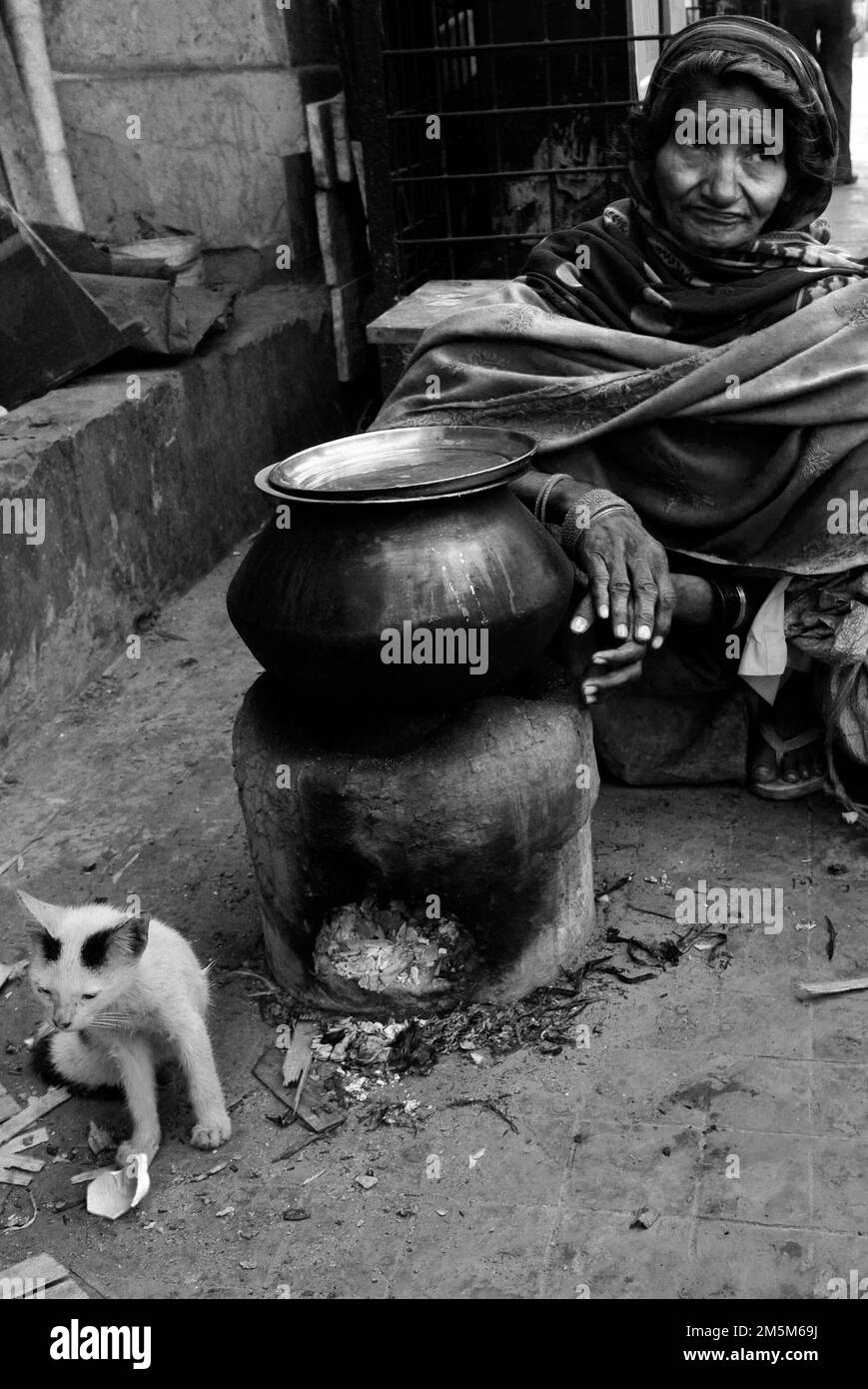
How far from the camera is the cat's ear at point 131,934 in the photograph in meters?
2.81

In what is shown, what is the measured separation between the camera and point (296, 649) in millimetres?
2961

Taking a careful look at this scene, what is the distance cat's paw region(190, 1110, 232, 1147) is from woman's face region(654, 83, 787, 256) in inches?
99.9

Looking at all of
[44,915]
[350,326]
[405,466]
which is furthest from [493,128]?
[44,915]

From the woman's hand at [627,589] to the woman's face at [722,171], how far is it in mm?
948

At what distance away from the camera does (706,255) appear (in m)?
3.87

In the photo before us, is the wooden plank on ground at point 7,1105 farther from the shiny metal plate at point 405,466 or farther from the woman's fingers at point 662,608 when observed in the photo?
the woman's fingers at point 662,608

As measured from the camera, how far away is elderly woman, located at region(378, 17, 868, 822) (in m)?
3.69

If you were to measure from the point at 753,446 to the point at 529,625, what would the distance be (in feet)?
3.87

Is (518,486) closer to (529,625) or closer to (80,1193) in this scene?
(529,625)

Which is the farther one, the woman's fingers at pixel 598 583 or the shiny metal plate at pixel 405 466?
the woman's fingers at pixel 598 583

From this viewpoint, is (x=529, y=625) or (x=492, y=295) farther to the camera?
(x=492, y=295)

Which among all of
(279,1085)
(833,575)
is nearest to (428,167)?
(833,575)

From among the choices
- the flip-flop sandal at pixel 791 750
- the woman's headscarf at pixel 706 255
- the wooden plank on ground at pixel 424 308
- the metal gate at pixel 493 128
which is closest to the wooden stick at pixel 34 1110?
the flip-flop sandal at pixel 791 750

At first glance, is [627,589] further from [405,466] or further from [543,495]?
[405,466]
